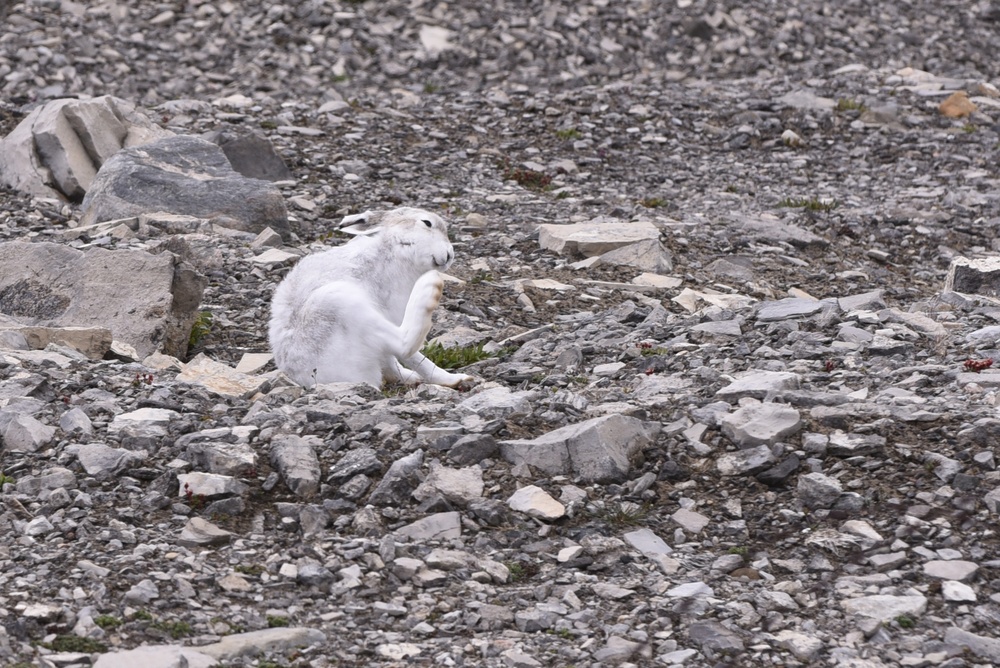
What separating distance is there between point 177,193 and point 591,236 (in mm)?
5235

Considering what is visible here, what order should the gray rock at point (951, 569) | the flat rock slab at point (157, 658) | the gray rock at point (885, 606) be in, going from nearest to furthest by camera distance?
1. the flat rock slab at point (157, 658)
2. the gray rock at point (885, 606)
3. the gray rock at point (951, 569)

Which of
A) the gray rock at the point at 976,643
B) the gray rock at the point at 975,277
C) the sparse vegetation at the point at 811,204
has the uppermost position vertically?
the gray rock at the point at 976,643

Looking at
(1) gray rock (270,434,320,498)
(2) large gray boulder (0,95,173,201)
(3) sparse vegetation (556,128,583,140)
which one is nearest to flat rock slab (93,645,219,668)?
(1) gray rock (270,434,320,498)

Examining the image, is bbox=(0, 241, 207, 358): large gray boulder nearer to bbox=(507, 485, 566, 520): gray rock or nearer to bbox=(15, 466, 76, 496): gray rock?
bbox=(15, 466, 76, 496): gray rock

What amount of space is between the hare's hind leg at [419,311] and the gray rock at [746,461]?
2.66 meters

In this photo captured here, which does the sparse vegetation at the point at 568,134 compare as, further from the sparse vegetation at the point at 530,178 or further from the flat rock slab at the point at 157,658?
the flat rock slab at the point at 157,658

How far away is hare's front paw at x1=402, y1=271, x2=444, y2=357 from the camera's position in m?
9.36

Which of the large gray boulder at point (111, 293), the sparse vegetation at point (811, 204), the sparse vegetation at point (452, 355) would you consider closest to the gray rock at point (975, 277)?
the sparse vegetation at point (811, 204)

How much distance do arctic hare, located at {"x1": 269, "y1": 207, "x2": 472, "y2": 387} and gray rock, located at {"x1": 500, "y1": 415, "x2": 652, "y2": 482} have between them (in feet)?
6.12

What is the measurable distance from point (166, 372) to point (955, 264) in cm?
832

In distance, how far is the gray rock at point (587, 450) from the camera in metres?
7.79

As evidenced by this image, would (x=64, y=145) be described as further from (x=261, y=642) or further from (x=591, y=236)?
(x=261, y=642)

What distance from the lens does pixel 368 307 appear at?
31.0 ft

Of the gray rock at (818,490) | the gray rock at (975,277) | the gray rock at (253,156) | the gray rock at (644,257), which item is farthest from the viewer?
the gray rock at (253,156)
